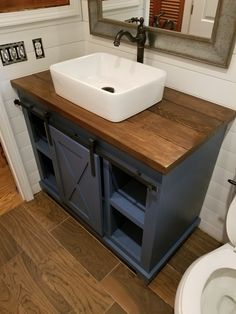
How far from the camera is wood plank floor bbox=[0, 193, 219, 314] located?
1251 millimetres

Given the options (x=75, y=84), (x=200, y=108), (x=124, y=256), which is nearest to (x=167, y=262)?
(x=124, y=256)

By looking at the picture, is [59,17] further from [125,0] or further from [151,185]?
[151,185]

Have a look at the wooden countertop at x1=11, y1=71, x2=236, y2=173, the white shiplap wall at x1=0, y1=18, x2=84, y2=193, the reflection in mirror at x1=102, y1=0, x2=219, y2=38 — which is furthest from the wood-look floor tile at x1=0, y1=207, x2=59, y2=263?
the reflection in mirror at x1=102, y1=0, x2=219, y2=38

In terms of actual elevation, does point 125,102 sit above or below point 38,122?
above

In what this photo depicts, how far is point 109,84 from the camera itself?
1.32 m

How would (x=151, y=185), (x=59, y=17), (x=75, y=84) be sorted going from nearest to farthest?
(x=151, y=185)
(x=75, y=84)
(x=59, y=17)

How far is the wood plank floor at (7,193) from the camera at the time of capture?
1.75 meters

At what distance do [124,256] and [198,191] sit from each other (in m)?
0.52

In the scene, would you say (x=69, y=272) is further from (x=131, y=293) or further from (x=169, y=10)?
(x=169, y=10)

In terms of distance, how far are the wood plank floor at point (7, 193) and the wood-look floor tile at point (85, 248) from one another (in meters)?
0.40

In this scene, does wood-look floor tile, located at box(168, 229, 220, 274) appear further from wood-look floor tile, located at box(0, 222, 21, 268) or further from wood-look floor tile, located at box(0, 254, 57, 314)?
wood-look floor tile, located at box(0, 222, 21, 268)

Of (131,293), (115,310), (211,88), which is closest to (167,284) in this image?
(131,293)

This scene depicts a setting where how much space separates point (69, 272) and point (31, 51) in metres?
1.21

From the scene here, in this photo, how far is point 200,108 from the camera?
3.63 feet
